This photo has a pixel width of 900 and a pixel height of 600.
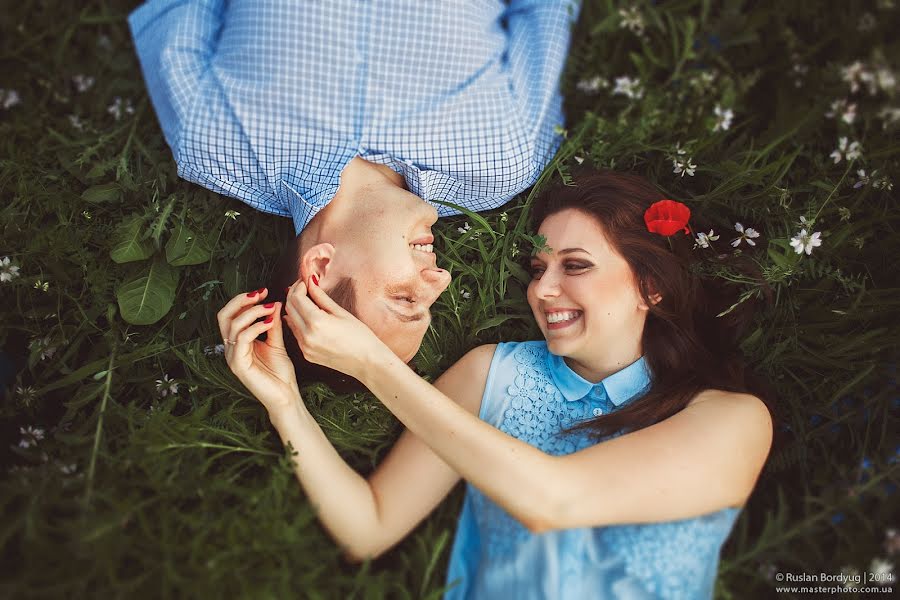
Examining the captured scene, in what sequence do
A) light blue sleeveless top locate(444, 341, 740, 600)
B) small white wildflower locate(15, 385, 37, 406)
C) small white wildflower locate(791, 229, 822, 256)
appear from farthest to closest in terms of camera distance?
small white wildflower locate(15, 385, 37, 406) < small white wildflower locate(791, 229, 822, 256) < light blue sleeveless top locate(444, 341, 740, 600)

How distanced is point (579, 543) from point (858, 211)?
1.96 meters

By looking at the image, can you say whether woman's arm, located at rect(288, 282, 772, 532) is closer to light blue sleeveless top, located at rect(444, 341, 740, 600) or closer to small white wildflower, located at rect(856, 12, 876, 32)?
light blue sleeveless top, located at rect(444, 341, 740, 600)

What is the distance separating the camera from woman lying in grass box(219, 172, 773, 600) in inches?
94.7

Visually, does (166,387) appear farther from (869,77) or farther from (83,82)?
(869,77)

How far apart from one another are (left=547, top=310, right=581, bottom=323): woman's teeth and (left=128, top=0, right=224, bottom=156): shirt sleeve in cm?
176

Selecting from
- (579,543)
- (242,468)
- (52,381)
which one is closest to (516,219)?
(579,543)

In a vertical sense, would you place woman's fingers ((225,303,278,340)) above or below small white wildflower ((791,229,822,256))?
below

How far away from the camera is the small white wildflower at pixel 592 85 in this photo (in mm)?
2793

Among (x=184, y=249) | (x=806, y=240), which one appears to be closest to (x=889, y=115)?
(x=806, y=240)

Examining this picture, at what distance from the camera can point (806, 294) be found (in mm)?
3100

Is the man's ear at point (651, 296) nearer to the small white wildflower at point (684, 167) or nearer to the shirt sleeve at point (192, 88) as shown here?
the small white wildflower at point (684, 167)

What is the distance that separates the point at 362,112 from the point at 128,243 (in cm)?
135

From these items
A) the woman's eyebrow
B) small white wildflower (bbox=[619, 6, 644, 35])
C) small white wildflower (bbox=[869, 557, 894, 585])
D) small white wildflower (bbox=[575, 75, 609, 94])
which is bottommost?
small white wildflower (bbox=[869, 557, 894, 585])

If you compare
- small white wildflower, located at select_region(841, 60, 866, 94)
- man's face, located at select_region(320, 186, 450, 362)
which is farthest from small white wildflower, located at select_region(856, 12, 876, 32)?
man's face, located at select_region(320, 186, 450, 362)
